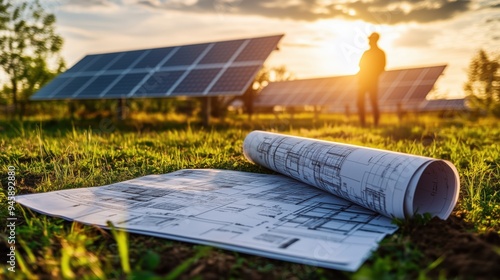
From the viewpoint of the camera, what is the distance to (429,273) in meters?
1.57

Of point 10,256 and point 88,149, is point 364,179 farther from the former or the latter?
point 88,149

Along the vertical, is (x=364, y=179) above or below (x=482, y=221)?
above

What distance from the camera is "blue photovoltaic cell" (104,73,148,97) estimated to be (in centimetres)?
960

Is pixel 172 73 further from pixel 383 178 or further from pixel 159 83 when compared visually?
pixel 383 178

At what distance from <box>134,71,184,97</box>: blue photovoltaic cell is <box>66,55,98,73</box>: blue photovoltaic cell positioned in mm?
3915

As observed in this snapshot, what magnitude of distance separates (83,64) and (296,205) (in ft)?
40.6

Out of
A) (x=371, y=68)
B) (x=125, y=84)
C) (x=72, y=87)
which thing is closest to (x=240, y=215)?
(x=371, y=68)

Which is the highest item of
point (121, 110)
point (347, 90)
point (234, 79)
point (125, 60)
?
point (125, 60)

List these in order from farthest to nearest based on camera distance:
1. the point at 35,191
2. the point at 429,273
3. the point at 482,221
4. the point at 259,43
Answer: the point at 259,43 → the point at 35,191 → the point at 482,221 → the point at 429,273

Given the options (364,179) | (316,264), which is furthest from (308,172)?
(316,264)

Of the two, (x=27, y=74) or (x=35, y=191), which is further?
(x=27, y=74)

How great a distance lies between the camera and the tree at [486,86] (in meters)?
14.9

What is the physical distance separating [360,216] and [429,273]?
0.74 metres

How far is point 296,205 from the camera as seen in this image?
8.31 feet
